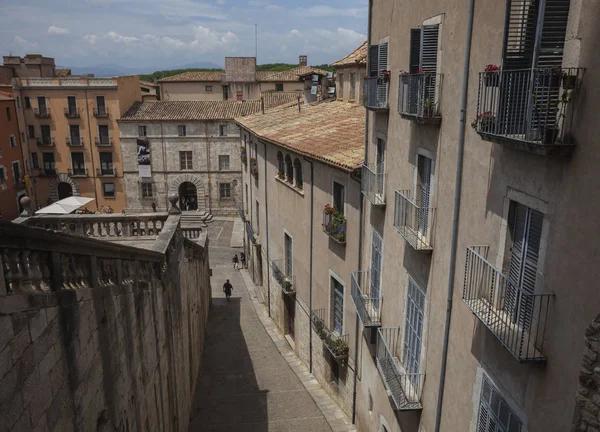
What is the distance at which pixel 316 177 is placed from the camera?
19.8 m

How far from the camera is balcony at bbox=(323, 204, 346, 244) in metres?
17.3

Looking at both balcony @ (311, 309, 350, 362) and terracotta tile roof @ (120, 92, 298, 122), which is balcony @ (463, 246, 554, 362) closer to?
balcony @ (311, 309, 350, 362)

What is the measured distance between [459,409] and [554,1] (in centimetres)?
698

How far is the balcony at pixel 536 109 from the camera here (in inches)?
223

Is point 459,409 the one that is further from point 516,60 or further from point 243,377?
point 243,377

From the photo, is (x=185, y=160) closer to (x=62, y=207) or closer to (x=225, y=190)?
(x=225, y=190)

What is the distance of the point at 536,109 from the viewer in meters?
5.91

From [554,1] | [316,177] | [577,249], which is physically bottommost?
[316,177]

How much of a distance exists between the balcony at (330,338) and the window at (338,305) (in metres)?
0.32

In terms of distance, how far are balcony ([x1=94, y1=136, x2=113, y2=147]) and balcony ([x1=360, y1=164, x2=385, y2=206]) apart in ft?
151

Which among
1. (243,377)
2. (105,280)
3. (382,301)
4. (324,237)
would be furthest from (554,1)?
(243,377)

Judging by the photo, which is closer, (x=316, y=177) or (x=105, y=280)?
(x=105, y=280)

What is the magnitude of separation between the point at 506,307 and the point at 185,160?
50132 millimetres

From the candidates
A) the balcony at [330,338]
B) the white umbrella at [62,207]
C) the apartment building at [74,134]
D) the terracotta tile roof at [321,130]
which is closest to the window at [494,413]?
the terracotta tile roof at [321,130]
